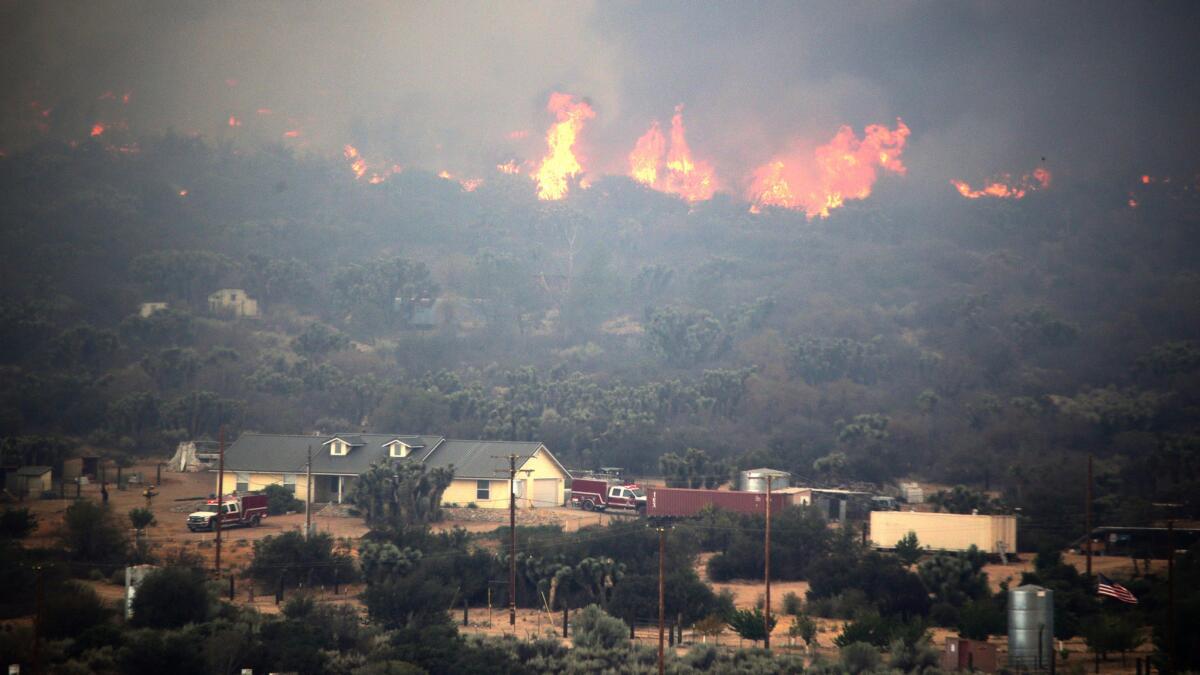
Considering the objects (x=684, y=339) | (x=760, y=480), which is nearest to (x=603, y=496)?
(x=760, y=480)

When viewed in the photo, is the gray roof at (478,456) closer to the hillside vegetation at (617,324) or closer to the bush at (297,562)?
the hillside vegetation at (617,324)

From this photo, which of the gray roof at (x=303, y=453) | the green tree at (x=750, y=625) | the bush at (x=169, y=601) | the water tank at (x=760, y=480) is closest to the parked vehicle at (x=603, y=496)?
the water tank at (x=760, y=480)

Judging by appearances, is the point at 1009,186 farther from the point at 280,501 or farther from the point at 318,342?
the point at 280,501

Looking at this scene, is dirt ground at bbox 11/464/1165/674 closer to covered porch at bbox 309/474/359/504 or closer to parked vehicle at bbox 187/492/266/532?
parked vehicle at bbox 187/492/266/532

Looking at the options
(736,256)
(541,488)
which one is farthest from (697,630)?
(736,256)

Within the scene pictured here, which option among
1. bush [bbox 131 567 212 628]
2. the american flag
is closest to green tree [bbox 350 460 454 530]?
bush [bbox 131 567 212 628]
